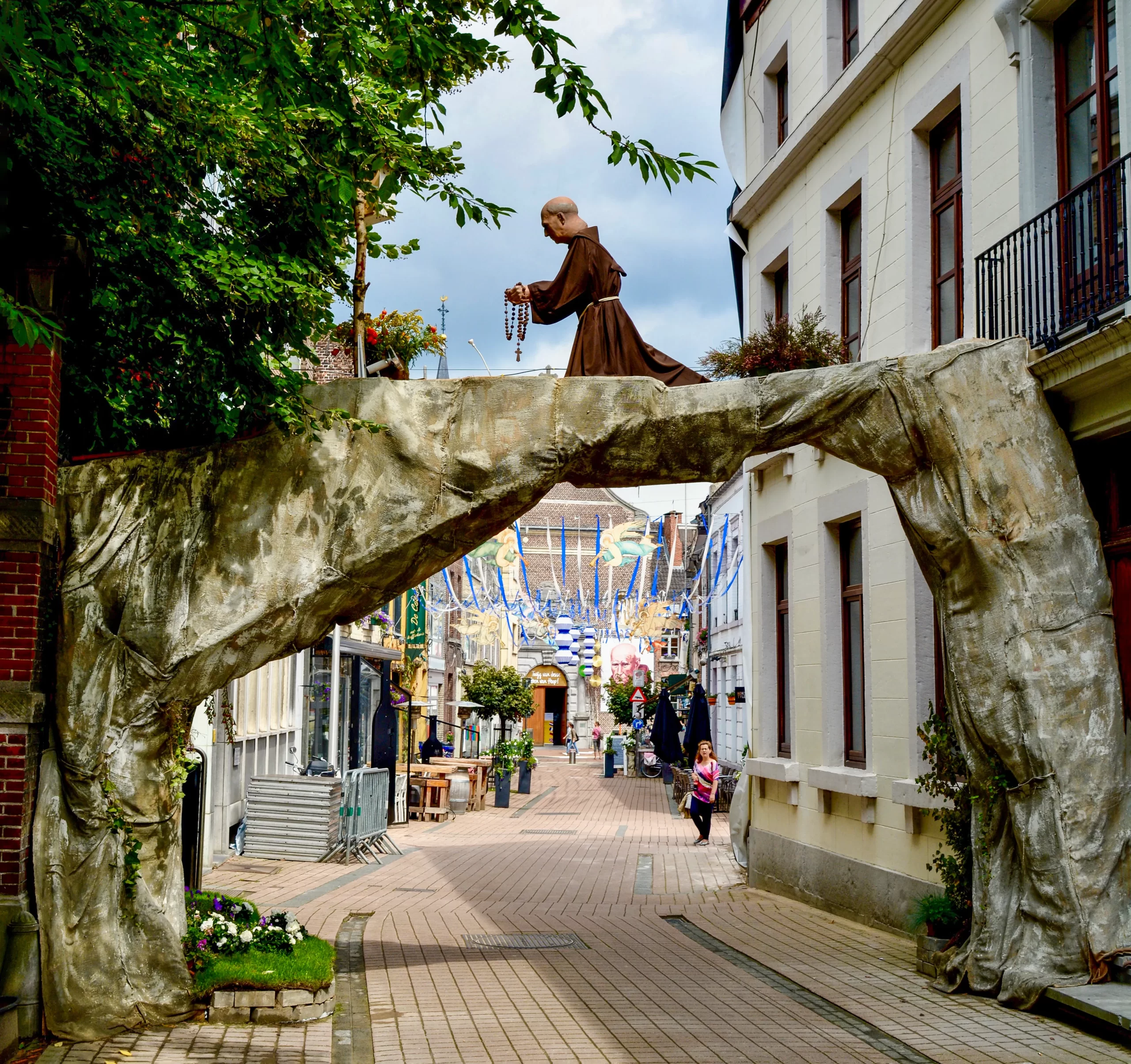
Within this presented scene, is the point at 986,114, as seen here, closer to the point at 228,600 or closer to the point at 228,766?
the point at 228,600

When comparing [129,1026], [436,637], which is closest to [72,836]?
[129,1026]

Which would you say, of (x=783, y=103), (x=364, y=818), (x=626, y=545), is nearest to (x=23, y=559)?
(x=364, y=818)

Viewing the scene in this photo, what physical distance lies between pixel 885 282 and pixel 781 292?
161 inches

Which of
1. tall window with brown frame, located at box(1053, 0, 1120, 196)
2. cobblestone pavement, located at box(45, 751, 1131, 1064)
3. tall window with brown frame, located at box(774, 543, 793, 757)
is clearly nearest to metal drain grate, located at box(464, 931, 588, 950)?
cobblestone pavement, located at box(45, 751, 1131, 1064)

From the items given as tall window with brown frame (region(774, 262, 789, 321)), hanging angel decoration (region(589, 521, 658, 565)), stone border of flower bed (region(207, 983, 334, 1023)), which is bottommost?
stone border of flower bed (region(207, 983, 334, 1023))

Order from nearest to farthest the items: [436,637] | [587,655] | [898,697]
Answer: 1. [898,697]
2. [436,637]
3. [587,655]

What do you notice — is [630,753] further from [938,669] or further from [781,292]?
[938,669]

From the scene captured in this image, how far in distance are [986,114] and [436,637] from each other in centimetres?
3752

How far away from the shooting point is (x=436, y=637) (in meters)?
47.3

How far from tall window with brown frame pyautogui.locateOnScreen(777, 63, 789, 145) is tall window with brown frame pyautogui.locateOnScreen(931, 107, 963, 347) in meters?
4.29

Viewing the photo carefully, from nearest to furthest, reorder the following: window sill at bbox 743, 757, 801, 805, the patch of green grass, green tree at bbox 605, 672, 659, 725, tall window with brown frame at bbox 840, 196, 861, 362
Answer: the patch of green grass
tall window with brown frame at bbox 840, 196, 861, 362
window sill at bbox 743, 757, 801, 805
green tree at bbox 605, 672, 659, 725

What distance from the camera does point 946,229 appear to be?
12633 mm

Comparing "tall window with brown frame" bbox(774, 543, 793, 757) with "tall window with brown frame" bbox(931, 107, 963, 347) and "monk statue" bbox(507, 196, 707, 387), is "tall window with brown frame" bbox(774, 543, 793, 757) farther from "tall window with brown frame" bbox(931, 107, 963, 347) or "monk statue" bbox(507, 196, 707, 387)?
"monk statue" bbox(507, 196, 707, 387)

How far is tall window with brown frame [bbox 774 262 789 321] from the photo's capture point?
55.7ft
